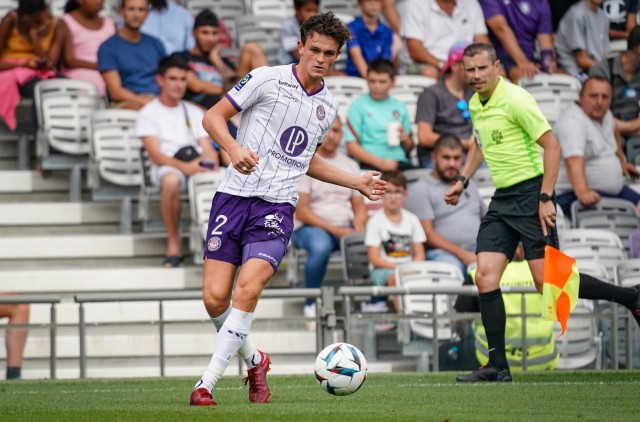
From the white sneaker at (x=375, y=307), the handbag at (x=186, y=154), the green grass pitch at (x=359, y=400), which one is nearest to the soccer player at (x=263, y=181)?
the green grass pitch at (x=359, y=400)

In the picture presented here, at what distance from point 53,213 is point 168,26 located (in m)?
3.11

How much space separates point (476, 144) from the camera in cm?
1008

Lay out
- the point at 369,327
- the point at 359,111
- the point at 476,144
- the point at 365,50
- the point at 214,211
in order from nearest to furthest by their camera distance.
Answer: the point at 214,211 < the point at 476,144 < the point at 369,327 < the point at 359,111 < the point at 365,50

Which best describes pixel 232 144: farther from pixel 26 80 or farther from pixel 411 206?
pixel 26 80

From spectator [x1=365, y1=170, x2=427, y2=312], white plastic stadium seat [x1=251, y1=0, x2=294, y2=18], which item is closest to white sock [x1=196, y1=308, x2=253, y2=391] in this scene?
spectator [x1=365, y1=170, x2=427, y2=312]

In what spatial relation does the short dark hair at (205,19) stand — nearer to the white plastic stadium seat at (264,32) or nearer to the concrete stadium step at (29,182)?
the white plastic stadium seat at (264,32)

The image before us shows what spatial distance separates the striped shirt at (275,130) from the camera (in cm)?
804

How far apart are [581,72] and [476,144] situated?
7206 mm

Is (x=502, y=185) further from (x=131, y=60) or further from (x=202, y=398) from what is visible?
(x=131, y=60)

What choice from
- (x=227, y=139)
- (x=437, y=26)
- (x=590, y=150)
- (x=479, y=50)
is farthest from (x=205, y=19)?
(x=227, y=139)

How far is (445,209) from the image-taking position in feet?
44.9

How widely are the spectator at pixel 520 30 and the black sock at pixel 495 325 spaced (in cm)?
689

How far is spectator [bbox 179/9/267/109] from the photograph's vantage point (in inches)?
602

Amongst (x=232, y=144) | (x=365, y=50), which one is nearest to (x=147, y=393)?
Result: (x=232, y=144)
